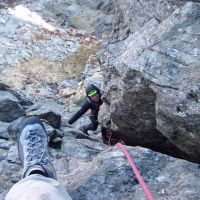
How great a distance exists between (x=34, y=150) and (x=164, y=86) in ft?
7.21

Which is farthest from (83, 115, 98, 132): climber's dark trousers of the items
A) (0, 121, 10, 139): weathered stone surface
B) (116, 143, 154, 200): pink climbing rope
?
(116, 143, 154, 200): pink climbing rope

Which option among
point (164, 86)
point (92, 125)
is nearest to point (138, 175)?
point (164, 86)

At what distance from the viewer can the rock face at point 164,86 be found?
597 centimetres

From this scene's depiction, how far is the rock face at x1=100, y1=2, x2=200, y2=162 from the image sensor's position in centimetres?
597

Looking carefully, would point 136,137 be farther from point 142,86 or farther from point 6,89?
point 6,89

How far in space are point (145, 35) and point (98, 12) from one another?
1822 cm

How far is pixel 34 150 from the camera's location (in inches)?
218

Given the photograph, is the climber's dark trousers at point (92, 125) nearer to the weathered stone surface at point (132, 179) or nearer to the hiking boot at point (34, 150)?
the hiking boot at point (34, 150)

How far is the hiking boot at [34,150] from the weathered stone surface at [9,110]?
4.66 metres

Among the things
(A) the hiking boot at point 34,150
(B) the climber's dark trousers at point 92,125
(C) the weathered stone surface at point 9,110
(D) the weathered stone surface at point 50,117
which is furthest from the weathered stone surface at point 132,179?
(B) the climber's dark trousers at point 92,125

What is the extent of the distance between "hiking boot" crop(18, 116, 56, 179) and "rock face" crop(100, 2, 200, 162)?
1.88 metres

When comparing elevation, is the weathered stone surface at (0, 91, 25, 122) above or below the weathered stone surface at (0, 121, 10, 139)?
below

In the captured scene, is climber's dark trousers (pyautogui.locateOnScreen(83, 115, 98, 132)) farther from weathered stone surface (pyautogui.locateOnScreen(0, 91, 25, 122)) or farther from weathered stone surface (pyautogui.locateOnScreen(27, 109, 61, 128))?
weathered stone surface (pyautogui.locateOnScreen(0, 91, 25, 122))

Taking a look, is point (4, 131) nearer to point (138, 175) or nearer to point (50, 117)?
point (50, 117)
